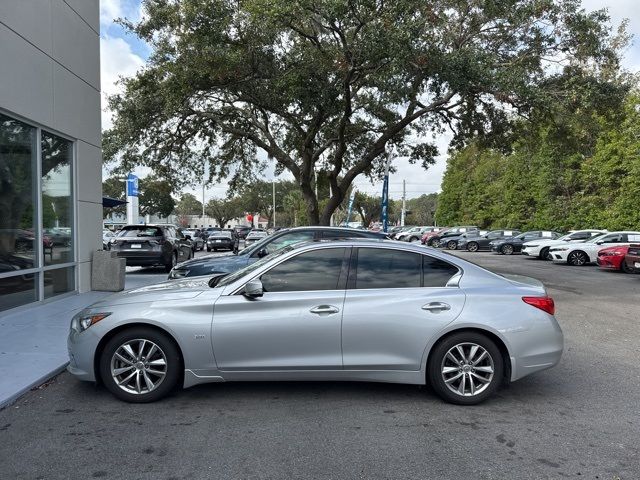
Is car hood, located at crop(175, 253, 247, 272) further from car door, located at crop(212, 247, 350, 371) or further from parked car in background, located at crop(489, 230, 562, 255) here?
parked car in background, located at crop(489, 230, 562, 255)

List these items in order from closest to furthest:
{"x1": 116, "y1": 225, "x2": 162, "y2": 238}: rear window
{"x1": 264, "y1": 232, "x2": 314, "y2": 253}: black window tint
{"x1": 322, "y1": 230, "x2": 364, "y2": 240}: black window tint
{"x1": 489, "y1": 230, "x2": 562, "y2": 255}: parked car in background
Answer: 1. {"x1": 322, "y1": 230, "x2": 364, "y2": 240}: black window tint
2. {"x1": 264, "y1": 232, "x2": 314, "y2": 253}: black window tint
3. {"x1": 116, "y1": 225, "x2": 162, "y2": 238}: rear window
4. {"x1": 489, "y1": 230, "x2": 562, "y2": 255}: parked car in background

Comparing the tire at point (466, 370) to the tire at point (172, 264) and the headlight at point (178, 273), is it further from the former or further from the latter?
the tire at point (172, 264)

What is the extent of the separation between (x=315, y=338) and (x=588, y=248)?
19.4 meters

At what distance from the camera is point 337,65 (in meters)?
14.1

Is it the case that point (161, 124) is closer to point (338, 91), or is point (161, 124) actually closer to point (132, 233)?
point (132, 233)

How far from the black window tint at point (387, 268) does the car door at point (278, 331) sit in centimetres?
36

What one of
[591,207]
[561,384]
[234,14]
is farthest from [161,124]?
[591,207]

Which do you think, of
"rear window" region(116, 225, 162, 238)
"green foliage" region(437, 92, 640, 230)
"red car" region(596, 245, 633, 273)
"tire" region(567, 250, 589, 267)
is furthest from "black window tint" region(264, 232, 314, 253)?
"tire" region(567, 250, 589, 267)

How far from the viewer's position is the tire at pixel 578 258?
2062cm

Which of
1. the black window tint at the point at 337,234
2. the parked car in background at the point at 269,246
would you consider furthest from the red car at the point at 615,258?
the black window tint at the point at 337,234

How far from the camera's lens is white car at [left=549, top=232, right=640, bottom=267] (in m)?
19.8

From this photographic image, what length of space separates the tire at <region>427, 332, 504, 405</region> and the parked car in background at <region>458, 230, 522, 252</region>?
2817 cm

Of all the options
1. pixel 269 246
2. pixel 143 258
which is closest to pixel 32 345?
pixel 269 246

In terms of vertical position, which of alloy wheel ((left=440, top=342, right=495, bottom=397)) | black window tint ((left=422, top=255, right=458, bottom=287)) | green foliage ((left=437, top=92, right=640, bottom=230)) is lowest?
alloy wheel ((left=440, top=342, right=495, bottom=397))
